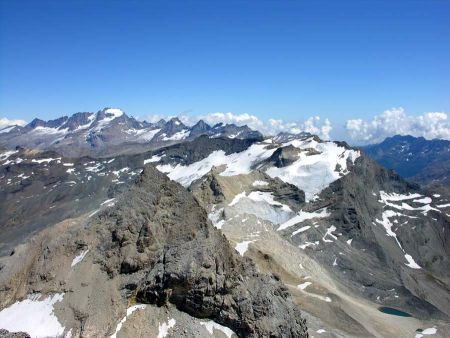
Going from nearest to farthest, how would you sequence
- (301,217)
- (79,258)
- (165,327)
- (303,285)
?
1. (165,327)
2. (79,258)
3. (303,285)
4. (301,217)

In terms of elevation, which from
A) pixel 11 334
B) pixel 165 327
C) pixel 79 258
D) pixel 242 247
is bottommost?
pixel 242 247

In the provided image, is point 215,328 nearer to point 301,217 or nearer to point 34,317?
point 34,317

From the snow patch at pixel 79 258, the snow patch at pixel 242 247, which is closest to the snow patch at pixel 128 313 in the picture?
the snow patch at pixel 79 258

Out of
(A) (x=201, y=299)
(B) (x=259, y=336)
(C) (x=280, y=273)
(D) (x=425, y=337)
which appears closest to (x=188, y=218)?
(A) (x=201, y=299)

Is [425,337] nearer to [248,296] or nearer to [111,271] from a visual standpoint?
[248,296]

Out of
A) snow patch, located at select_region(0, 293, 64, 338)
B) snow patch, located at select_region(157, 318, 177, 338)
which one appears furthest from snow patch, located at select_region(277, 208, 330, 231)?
snow patch, located at select_region(0, 293, 64, 338)

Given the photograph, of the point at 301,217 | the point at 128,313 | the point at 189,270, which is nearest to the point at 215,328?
the point at 189,270

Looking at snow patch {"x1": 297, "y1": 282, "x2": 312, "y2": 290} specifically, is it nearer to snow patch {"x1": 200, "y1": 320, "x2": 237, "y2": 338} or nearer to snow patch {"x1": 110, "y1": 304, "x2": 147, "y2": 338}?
snow patch {"x1": 200, "y1": 320, "x2": 237, "y2": 338}

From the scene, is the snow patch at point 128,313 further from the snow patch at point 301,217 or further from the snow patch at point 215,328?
the snow patch at point 301,217

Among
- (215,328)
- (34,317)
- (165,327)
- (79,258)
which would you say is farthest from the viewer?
(79,258)
